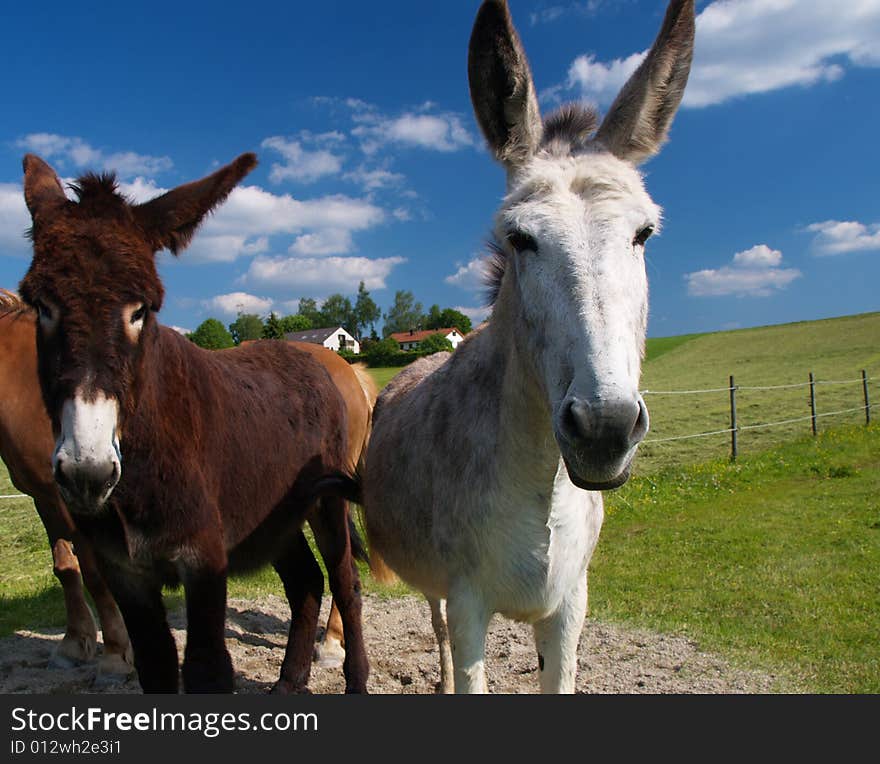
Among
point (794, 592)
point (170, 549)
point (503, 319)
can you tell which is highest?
point (503, 319)

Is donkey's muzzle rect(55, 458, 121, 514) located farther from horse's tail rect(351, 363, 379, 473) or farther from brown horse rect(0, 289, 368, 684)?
horse's tail rect(351, 363, 379, 473)

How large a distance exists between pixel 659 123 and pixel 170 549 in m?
2.75

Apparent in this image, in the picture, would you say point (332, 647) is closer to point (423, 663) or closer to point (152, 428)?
point (423, 663)

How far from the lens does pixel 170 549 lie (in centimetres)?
283

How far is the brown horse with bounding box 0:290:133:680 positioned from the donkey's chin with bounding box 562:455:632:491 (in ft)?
12.1

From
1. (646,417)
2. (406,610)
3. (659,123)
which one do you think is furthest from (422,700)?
(406,610)

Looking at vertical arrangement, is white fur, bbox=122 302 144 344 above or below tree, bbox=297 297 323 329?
below

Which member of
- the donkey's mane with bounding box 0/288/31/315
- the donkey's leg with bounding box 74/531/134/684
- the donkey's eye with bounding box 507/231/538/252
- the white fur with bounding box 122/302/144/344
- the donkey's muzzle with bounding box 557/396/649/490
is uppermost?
the donkey's mane with bounding box 0/288/31/315

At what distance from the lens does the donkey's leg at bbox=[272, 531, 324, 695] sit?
4457 millimetres

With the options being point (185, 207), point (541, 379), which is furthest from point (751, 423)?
point (185, 207)

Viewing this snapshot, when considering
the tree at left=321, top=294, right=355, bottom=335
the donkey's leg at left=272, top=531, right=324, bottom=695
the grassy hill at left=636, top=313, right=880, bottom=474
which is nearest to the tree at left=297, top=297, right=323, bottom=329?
the tree at left=321, top=294, right=355, bottom=335

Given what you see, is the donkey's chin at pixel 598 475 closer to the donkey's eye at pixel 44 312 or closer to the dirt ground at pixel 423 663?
the donkey's eye at pixel 44 312

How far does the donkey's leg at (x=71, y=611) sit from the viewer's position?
4.83 m

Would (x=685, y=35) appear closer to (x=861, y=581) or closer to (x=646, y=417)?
(x=646, y=417)
